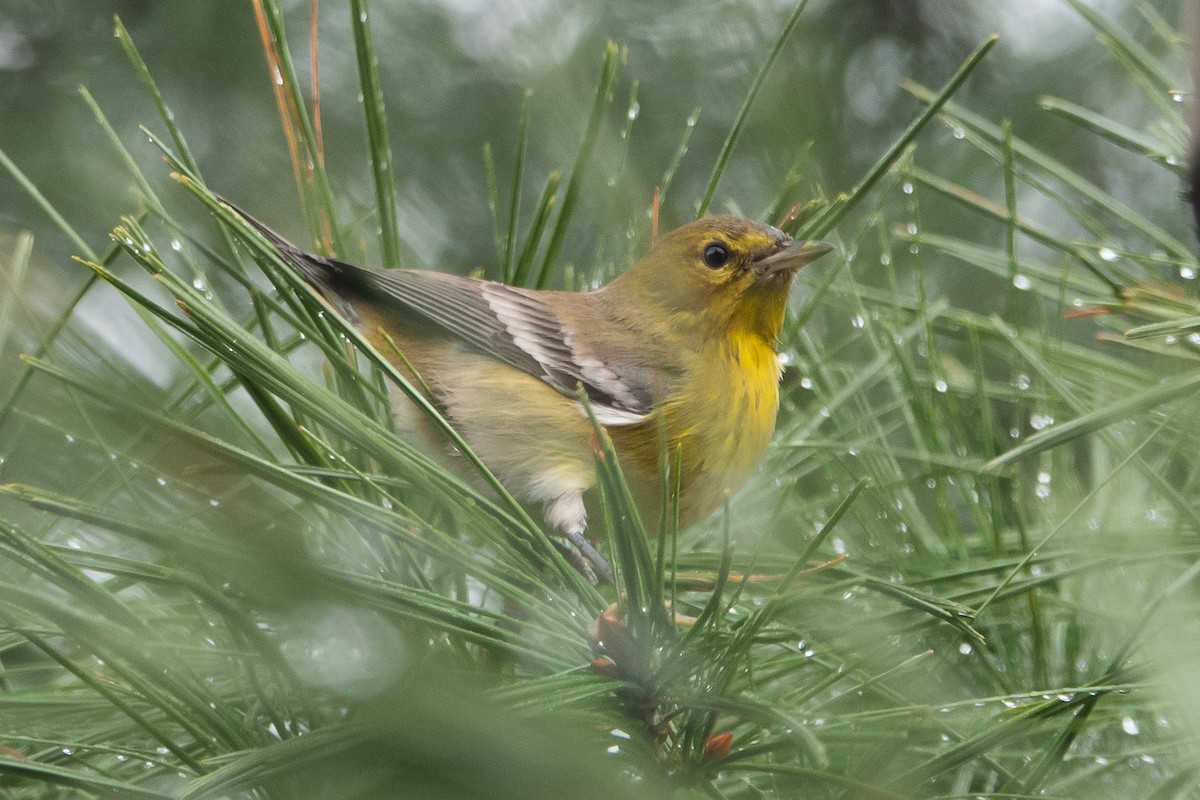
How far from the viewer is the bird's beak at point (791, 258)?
3.09 metres

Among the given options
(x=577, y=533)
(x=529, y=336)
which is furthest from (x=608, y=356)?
(x=577, y=533)

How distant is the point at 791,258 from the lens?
10.5ft

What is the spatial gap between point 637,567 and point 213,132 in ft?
9.70

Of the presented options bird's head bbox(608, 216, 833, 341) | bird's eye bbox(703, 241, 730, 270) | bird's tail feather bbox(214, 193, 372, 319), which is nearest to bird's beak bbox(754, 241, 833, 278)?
bird's head bbox(608, 216, 833, 341)

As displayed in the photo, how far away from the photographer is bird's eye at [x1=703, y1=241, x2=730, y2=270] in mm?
3529

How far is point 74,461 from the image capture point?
1806 millimetres

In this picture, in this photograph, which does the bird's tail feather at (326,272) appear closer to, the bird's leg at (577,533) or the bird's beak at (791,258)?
the bird's leg at (577,533)

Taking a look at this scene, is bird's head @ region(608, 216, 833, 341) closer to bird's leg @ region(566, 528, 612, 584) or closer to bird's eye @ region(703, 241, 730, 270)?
bird's eye @ region(703, 241, 730, 270)

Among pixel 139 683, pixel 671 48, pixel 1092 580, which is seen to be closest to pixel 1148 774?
pixel 1092 580

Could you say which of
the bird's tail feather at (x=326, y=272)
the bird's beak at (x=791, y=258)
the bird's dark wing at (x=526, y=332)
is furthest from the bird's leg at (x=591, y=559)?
the bird's beak at (x=791, y=258)

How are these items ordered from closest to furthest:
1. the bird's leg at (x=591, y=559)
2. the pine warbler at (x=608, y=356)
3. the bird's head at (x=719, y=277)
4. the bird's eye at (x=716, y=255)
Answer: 1. the bird's leg at (x=591, y=559)
2. the pine warbler at (x=608, y=356)
3. the bird's head at (x=719, y=277)
4. the bird's eye at (x=716, y=255)

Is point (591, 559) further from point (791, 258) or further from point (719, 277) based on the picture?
point (719, 277)

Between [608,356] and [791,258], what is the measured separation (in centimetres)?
62

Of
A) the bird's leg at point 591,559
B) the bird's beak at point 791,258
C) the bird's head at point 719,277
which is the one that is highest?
the bird's head at point 719,277
